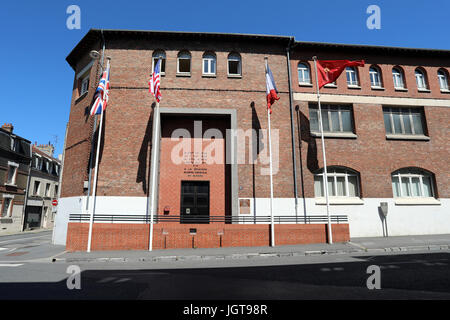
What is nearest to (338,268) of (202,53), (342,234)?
(342,234)

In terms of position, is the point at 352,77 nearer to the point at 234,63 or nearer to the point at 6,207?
the point at 234,63

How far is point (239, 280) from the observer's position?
6270 millimetres

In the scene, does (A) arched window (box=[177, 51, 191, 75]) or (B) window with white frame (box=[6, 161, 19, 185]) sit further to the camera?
(B) window with white frame (box=[6, 161, 19, 185])

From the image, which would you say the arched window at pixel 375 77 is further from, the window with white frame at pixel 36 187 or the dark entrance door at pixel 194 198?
the window with white frame at pixel 36 187

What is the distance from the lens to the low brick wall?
11319 mm

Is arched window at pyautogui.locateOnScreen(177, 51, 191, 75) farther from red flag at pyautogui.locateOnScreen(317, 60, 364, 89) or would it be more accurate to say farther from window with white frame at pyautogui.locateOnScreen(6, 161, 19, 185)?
window with white frame at pyautogui.locateOnScreen(6, 161, 19, 185)

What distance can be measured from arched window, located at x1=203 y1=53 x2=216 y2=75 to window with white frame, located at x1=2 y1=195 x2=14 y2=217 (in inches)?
1062

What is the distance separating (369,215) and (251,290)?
12533 millimetres

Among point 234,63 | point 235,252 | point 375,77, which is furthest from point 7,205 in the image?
point 375,77

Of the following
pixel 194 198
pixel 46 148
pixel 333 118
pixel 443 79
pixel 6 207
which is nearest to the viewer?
pixel 194 198

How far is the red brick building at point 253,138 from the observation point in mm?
14344

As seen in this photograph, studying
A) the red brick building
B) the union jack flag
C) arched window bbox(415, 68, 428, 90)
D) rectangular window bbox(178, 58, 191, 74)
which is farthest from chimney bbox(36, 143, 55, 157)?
arched window bbox(415, 68, 428, 90)

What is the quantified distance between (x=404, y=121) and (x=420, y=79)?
3613 mm
